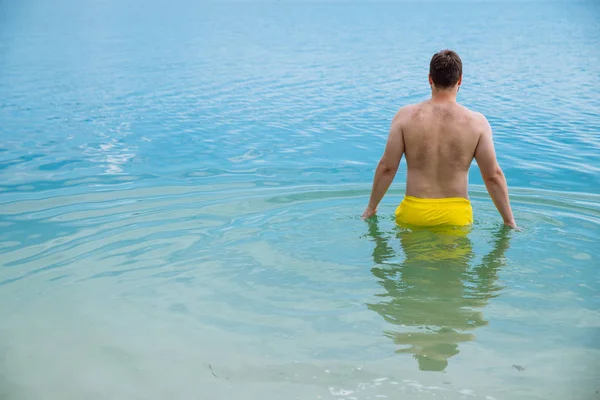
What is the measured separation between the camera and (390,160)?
218 inches

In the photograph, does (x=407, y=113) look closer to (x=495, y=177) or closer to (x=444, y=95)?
(x=444, y=95)

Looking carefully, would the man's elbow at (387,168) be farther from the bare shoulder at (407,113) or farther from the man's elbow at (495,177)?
the man's elbow at (495,177)

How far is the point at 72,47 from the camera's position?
86.5 ft

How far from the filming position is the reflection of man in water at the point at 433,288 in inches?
165

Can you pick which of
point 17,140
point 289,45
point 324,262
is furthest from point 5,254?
point 289,45

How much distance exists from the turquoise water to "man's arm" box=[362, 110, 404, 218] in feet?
1.50

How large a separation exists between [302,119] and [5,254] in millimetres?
7574

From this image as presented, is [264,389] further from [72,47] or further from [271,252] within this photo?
[72,47]

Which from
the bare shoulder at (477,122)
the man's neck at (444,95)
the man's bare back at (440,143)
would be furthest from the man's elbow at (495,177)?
the man's neck at (444,95)

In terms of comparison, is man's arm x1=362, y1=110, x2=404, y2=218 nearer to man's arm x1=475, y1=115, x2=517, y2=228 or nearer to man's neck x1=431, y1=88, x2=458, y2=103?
man's neck x1=431, y1=88, x2=458, y2=103

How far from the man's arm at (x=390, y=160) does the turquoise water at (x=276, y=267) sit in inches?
18.0

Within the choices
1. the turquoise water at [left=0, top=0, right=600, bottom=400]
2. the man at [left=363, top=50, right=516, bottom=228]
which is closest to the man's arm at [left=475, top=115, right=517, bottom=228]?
the man at [left=363, top=50, right=516, bottom=228]

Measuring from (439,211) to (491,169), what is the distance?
529 millimetres

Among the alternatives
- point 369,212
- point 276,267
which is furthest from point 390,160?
point 276,267
